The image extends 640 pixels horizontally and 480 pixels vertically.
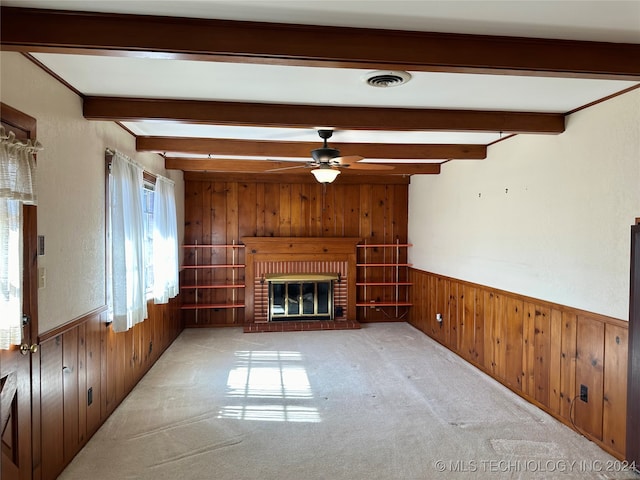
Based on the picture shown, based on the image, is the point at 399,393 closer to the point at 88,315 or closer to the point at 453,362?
the point at 453,362

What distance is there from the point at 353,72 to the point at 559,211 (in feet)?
6.82

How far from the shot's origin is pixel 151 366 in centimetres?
429

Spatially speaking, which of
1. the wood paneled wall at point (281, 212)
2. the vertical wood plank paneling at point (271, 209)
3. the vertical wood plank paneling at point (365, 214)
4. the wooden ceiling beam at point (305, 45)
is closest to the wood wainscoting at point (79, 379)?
the wooden ceiling beam at point (305, 45)

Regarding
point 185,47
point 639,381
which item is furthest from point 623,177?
point 185,47

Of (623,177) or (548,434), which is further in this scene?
(548,434)

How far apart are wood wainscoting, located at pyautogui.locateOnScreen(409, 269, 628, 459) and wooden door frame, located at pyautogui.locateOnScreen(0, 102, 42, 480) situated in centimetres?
353

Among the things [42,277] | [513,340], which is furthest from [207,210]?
[513,340]

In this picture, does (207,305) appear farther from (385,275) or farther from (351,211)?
(385,275)

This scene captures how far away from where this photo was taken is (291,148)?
4078mm

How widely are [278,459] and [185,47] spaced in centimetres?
242

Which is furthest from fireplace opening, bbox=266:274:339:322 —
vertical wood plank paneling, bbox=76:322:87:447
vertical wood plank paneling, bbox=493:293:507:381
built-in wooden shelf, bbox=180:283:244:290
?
vertical wood plank paneling, bbox=76:322:87:447

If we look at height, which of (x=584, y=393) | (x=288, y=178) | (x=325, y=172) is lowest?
(x=584, y=393)

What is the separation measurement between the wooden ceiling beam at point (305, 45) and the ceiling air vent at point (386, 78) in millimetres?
349

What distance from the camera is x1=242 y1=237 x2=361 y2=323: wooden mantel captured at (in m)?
6.09
